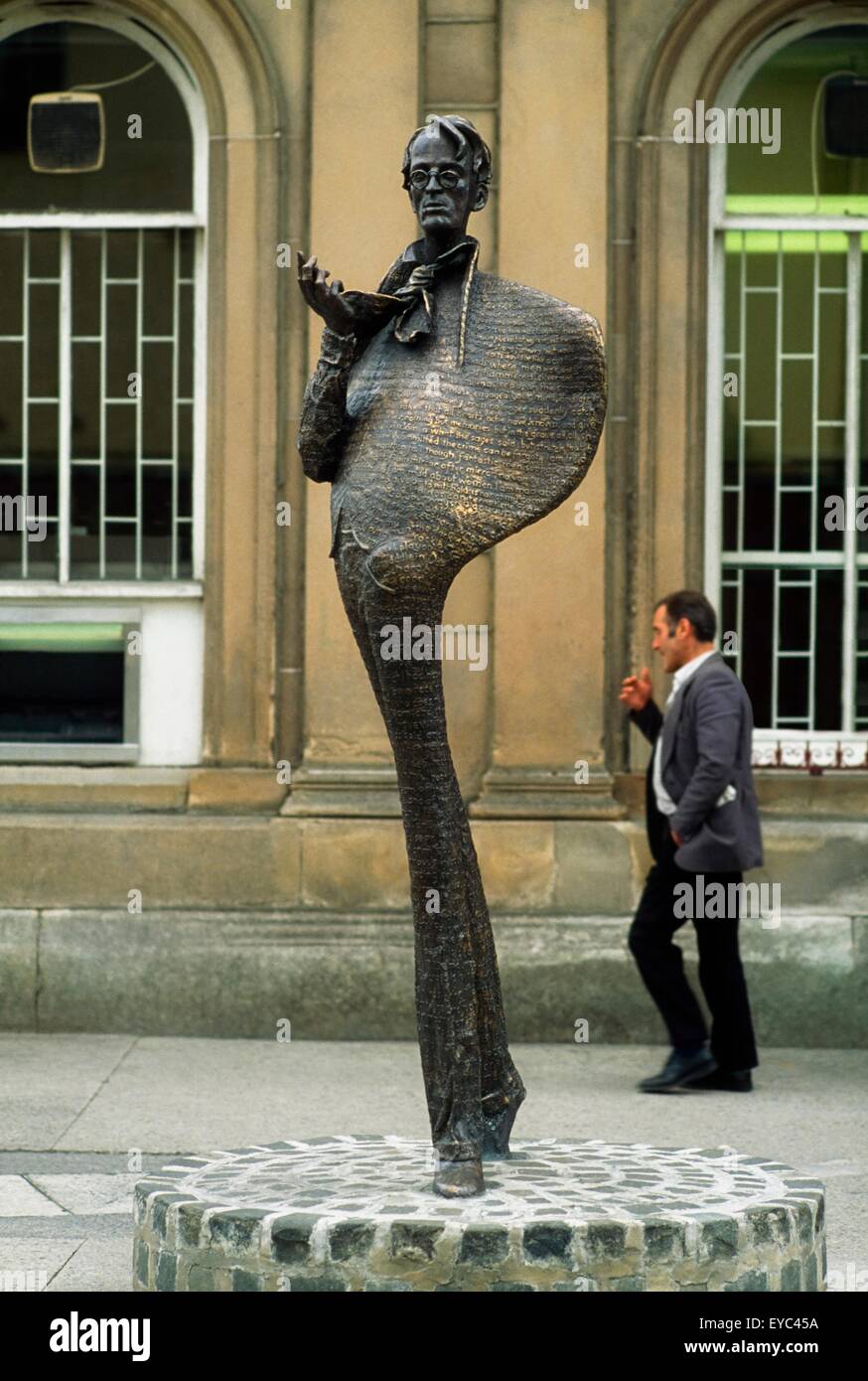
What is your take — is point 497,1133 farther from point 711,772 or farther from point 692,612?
point 692,612

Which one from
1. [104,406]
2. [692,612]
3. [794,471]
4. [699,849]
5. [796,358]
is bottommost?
[699,849]

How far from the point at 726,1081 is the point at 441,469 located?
4.67m

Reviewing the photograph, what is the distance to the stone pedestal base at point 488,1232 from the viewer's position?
5086mm

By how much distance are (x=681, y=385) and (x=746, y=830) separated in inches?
99.3

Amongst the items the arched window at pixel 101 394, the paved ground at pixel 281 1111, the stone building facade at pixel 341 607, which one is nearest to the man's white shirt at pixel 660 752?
the stone building facade at pixel 341 607

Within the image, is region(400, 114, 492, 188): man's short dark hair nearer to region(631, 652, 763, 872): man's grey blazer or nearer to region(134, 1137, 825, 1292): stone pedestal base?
region(134, 1137, 825, 1292): stone pedestal base

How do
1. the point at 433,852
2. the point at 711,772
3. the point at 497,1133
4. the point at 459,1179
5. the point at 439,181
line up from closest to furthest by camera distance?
1. the point at 459,1179
2. the point at 433,852
3. the point at 439,181
4. the point at 497,1133
5. the point at 711,772

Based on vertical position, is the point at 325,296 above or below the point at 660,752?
above

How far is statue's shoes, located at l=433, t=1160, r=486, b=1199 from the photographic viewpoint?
541 cm

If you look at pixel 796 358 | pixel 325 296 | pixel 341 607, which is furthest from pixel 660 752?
pixel 325 296

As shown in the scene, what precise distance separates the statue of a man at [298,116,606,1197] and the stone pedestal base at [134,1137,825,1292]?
0.75 ft

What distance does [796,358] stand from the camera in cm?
1109

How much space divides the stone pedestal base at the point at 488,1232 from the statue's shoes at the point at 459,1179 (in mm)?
36

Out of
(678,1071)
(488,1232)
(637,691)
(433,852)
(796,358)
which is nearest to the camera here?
(488,1232)
